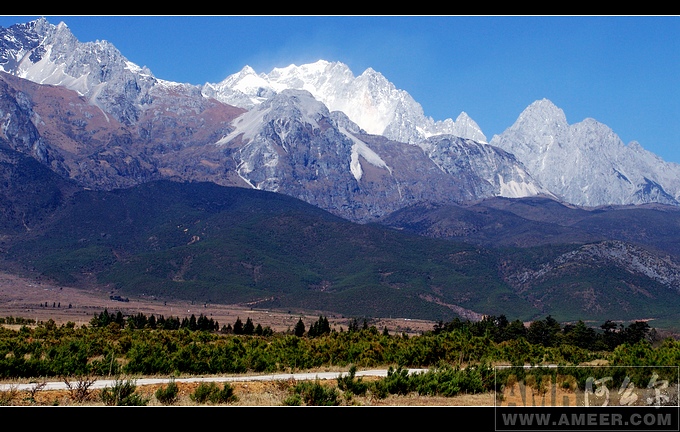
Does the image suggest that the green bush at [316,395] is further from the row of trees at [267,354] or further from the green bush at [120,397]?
the row of trees at [267,354]

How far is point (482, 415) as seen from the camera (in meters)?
14.5

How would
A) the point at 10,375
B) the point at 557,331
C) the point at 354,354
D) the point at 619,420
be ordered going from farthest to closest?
the point at 557,331 → the point at 354,354 → the point at 10,375 → the point at 619,420

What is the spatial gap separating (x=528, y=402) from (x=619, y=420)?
9.22 m

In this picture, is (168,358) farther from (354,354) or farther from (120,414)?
(120,414)

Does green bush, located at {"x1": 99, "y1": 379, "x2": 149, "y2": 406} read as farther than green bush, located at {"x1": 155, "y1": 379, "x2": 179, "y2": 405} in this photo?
No

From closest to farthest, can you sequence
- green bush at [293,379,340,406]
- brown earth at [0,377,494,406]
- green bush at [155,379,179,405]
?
brown earth at [0,377,494,406], green bush at [293,379,340,406], green bush at [155,379,179,405]

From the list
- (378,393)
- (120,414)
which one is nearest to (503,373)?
(378,393)

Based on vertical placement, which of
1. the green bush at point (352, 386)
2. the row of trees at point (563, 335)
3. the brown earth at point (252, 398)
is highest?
the row of trees at point (563, 335)

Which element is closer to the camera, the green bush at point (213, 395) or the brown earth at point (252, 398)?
the brown earth at point (252, 398)

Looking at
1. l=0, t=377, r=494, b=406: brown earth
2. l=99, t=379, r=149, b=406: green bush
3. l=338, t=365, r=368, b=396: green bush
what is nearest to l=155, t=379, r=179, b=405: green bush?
l=0, t=377, r=494, b=406: brown earth

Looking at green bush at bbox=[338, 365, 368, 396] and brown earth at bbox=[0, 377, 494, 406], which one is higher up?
green bush at bbox=[338, 365, 368, 396]

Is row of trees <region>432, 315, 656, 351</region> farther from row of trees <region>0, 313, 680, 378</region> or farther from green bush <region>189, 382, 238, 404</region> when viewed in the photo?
green bush <region>189, 382, 238, 404</region>

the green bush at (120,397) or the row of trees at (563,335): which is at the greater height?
the row of trees at (563,335)

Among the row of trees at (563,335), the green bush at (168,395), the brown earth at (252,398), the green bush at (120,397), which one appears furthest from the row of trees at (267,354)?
the row of trees at (563,335)
